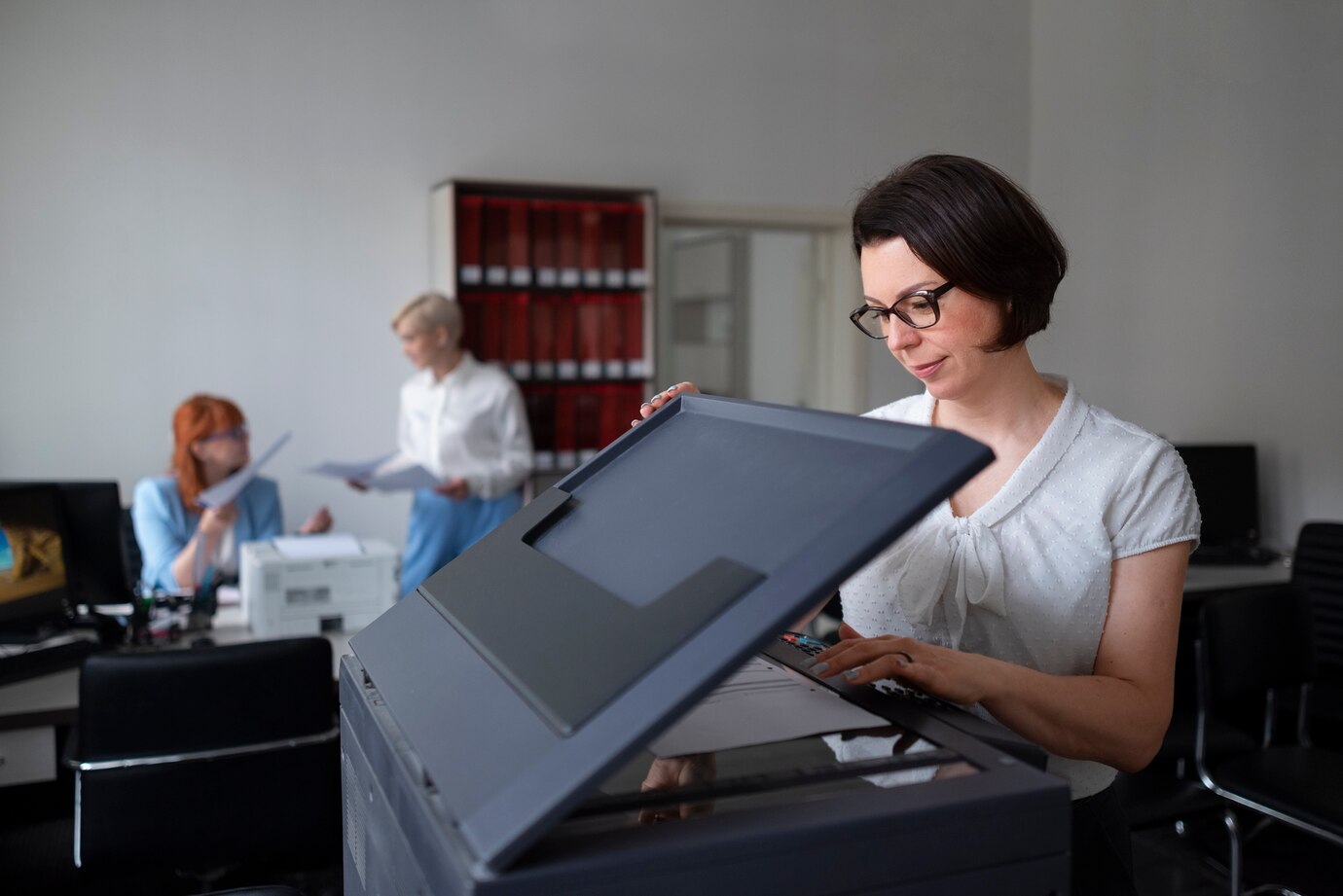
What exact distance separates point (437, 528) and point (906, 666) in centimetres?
390

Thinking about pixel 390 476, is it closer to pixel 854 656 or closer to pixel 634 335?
pixel 634 335

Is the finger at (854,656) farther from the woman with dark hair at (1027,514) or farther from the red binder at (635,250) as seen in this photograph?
the red binder at (635,250)

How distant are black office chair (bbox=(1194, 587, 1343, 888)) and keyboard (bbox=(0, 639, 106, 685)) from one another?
271 centimetres

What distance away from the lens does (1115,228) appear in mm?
5434

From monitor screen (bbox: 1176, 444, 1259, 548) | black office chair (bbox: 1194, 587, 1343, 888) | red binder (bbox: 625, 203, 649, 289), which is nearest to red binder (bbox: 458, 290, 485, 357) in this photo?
red binder (bbox: 625, 203, 649, 289)

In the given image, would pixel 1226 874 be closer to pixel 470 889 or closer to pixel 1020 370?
pixel 1020 370

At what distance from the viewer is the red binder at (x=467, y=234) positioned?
16.0 ft

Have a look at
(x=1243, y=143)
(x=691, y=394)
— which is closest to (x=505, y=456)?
(x=1243, y=143)

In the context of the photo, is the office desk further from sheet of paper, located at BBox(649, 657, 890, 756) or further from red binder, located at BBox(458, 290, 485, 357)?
red binder, located at BBox(458, 290, 485, 357)

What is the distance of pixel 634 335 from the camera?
5.20 meters

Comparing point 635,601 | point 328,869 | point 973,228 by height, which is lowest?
point 328,869

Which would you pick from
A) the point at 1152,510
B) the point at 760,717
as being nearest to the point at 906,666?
the point at 760,717

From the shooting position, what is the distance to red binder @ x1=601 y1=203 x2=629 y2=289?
511 cm

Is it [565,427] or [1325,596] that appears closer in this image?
[1325,596]
